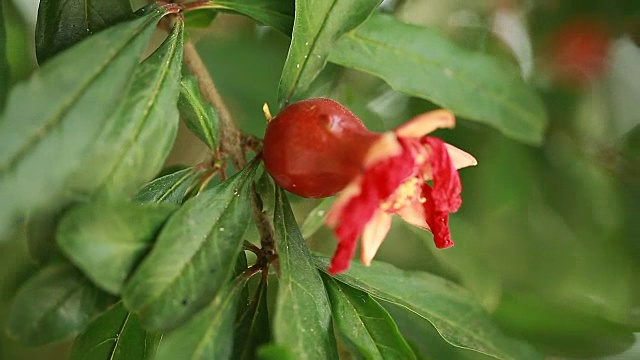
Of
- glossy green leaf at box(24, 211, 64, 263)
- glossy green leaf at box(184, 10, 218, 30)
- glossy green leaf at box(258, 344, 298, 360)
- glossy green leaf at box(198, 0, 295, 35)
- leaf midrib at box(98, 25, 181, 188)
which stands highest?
leaf midrib at box(98, 25, 181, 188)

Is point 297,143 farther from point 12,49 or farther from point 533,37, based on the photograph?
point 533,37

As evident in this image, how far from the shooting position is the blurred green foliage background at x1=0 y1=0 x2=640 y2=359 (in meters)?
0.99

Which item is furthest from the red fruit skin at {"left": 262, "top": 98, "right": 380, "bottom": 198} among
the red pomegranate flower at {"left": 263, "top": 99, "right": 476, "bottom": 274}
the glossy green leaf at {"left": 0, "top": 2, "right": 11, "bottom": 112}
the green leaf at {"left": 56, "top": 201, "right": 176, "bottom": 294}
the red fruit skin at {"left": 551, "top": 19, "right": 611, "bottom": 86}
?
the red fruit skin at {"left": 551, "top": 19, "right": 611, "bottom": 86}

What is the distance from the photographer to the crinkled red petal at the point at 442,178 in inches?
19.9

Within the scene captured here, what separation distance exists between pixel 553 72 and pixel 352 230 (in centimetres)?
86

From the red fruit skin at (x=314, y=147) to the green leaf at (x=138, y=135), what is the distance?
0.09m

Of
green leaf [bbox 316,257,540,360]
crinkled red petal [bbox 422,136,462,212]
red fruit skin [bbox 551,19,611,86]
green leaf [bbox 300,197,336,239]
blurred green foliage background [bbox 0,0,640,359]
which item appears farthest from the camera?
red fruit skin [bbox 551,19,611,86]

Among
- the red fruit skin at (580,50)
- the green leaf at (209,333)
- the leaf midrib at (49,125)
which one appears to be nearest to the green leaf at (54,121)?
the leaf midrib at (49,125)

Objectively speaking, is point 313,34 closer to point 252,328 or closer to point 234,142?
point 234,142

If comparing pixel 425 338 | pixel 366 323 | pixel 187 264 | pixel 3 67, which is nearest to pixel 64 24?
pixel 3 67

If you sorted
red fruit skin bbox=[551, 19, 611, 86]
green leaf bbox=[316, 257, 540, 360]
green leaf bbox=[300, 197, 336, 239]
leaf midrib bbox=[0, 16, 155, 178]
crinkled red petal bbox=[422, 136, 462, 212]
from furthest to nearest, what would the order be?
1. red fruit skin bbox=[551, 19, 611, 86]
2. green leaf bbox=[300, 197, 336, 239]
3. green leaf bbox=[316, 257, 540, 360]
4. crinkled red petal bbox=[422, 136, 462, 212]
5. leaf midrib bbox=[0, 16, 155, 178]

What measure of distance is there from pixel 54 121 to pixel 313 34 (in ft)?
0.78

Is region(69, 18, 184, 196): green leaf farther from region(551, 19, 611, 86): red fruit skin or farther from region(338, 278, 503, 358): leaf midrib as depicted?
region(551, 19, 611, 86): red fruit skin

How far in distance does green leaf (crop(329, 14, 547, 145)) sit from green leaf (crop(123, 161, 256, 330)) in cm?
22
